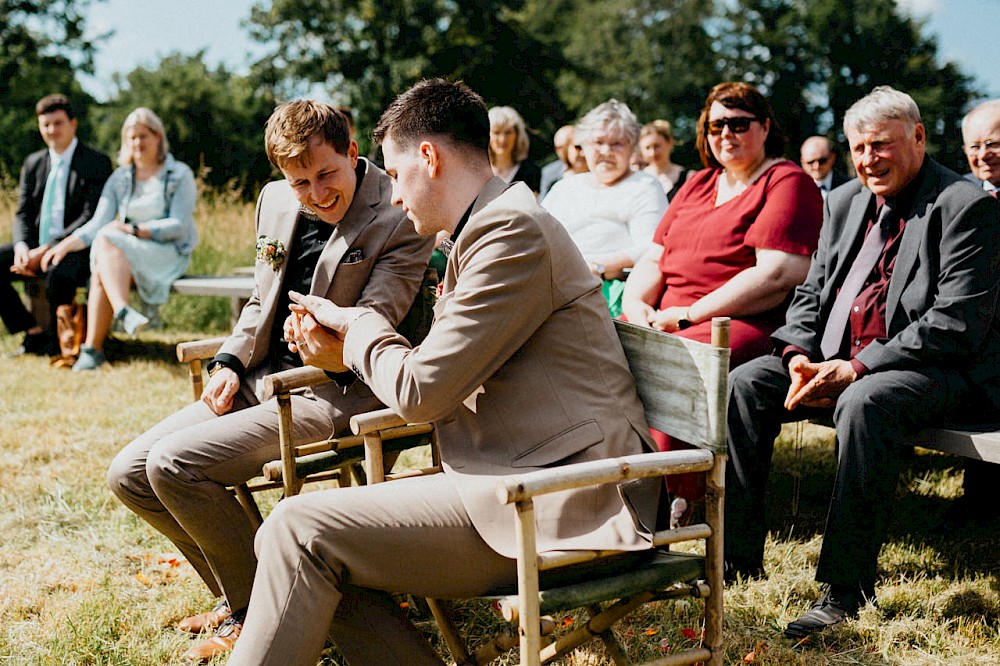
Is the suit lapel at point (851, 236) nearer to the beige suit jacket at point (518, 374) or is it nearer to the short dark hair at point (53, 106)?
the beige suit jacket at point (518, 374)

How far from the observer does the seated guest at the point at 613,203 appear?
538 centimetres

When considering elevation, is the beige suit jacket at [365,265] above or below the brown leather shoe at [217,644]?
above

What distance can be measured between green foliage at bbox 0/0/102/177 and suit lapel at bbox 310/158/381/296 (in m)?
29.1

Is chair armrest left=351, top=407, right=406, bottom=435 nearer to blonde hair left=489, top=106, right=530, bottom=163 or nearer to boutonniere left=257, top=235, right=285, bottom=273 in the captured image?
boutonniere left=257, top=235, right=285, bottom=273

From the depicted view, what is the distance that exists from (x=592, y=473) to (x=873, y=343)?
5.74ft

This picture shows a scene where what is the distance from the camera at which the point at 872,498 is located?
3180mm

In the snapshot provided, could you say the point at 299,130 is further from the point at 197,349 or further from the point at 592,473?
the point at 592,473

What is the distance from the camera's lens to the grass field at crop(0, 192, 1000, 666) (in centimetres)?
307

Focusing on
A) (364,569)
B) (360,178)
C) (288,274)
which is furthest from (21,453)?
(364,569)

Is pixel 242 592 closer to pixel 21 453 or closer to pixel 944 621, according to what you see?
pixel 944 621

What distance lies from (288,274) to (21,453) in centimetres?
268

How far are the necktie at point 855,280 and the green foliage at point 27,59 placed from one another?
29.8 m

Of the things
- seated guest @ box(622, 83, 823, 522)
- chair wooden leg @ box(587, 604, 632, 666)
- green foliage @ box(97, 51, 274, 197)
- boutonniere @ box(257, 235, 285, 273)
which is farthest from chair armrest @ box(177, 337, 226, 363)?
green foliage @ box(97, 51, 274, 197)

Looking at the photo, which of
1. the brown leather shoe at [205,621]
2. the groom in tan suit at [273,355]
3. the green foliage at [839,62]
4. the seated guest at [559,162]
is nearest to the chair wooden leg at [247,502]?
the groom in tan suit at [273,355]
